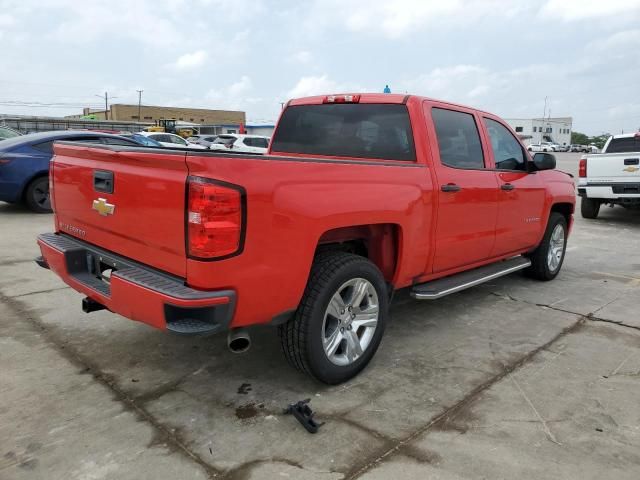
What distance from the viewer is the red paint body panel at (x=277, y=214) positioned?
100 inches

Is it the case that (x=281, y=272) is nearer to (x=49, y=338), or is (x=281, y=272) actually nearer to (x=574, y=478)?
(x=574, y=478)

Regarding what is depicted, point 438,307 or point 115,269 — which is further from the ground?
point 115,269

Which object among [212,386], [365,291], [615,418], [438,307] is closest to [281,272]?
[365,291]

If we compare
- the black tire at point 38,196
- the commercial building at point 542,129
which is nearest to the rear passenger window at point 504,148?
the black tire at point 38,196

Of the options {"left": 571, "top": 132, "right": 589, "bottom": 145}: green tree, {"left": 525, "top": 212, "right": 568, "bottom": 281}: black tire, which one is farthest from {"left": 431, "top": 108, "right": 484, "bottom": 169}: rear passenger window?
{"left": 571, "top": 132, "right": 589, "bottom": 145}: green tree

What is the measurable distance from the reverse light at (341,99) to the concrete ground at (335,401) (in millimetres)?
1908

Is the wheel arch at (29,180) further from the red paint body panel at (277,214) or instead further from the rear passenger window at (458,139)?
the rear passenger window at (458,139)

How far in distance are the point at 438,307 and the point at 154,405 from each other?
283cm

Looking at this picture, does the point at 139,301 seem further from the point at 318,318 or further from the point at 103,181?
the point at 318,318

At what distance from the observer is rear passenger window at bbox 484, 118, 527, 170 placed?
4750 millimetres

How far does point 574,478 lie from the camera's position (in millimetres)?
2404

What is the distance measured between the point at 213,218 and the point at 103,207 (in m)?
0.97

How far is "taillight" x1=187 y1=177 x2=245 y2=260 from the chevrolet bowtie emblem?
74cm

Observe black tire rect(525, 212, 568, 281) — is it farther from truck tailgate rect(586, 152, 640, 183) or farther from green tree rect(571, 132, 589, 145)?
green tree rect(571, 132, 589, 145)
